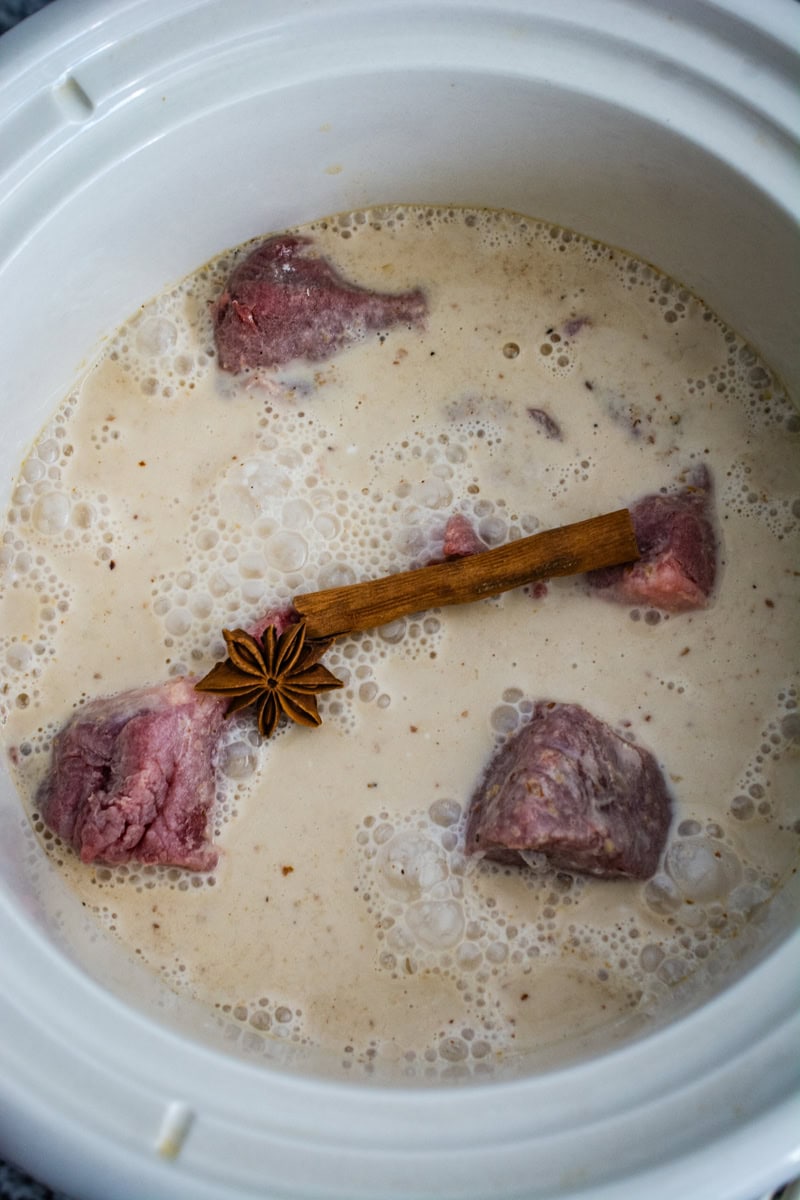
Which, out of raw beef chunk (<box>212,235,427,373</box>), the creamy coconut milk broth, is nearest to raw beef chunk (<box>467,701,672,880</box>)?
the creamy coconut milk broth

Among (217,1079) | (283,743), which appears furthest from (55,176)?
(217,1079)

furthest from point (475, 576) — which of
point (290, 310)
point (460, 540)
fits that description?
point (290, 310)

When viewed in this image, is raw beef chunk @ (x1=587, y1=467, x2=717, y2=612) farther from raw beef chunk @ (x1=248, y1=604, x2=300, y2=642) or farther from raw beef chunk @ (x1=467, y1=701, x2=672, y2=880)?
raw beef chunk @ (x1=248, y1=604, x2=300, y2=642)

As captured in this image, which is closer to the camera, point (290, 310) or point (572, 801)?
point (572, 801)

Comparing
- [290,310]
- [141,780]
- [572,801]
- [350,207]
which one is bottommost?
[141,780]

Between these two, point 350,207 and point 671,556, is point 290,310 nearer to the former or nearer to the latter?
point 350,207

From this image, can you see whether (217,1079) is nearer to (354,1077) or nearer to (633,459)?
(354,1077)
